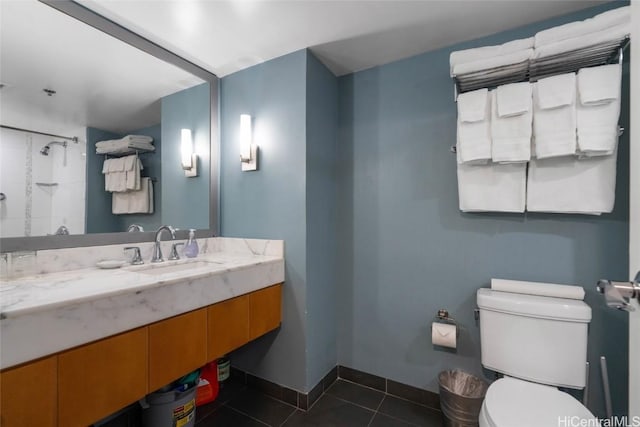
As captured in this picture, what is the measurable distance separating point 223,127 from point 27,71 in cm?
98

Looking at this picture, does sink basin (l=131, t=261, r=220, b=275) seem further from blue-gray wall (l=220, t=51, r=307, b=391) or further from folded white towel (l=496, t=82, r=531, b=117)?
folded white towel (l=496, t=82, r=531, b=117)

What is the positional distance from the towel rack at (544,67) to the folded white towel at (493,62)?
0.02 meters

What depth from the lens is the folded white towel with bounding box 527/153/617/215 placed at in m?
1.24

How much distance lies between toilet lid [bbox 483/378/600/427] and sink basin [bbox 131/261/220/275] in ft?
Answer: 4.64

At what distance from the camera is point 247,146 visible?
1800 millimetres

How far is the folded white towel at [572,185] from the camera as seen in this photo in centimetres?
124

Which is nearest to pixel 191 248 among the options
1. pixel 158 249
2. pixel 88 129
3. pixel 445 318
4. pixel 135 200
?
pixel 158 249

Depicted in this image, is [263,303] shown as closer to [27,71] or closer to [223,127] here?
[223,127]

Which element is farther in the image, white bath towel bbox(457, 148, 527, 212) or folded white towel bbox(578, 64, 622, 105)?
white bath towel bbox(457, 148, 527, 212)

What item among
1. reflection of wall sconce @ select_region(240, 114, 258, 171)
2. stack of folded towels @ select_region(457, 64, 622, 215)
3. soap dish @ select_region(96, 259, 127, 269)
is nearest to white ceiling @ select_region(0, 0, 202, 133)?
reflection of wall sconce @ select_region(240, 114, 258, 171)

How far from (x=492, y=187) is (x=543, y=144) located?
0.94 feet

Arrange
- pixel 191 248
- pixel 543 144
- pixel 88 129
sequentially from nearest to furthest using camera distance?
pixel 543 144
pixel 88 129
pixel 191 248

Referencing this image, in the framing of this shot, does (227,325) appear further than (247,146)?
No

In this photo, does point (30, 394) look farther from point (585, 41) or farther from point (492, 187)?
point (585, 41)
